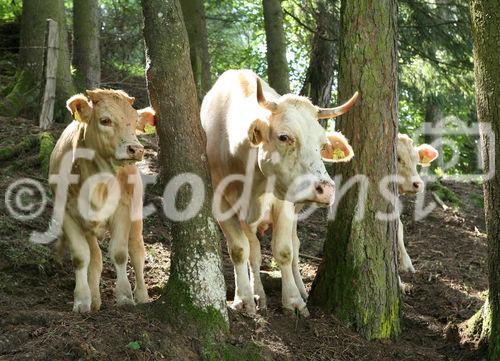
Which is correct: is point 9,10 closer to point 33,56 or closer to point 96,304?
point 33,56

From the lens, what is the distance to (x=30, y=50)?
13188 millimetres

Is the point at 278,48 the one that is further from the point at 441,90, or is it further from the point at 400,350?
the point at 400,350

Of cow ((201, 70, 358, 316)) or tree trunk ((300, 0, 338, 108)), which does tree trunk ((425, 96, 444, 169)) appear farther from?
cow ((201, 70, 358, 316))

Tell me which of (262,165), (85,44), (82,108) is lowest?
(262,165)

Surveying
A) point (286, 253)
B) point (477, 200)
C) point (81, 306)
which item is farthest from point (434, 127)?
point (81, 306)

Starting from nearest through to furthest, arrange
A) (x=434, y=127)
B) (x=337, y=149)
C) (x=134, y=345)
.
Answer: (x=134, y=345) → (x=337, y=149) → (x=434, y=127)

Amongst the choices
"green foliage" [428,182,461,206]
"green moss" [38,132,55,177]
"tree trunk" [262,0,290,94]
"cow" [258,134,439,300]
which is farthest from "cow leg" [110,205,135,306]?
"green foliage" [428,182,461,206]

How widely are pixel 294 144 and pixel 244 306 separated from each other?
1.67 meters

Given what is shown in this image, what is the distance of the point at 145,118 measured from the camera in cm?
686

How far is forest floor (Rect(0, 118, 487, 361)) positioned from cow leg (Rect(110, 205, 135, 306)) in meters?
0.22

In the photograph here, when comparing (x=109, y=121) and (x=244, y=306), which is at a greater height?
(x=109, y=121)

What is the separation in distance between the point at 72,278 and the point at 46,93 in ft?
15.4

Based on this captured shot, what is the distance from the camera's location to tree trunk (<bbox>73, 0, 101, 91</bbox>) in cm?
1388

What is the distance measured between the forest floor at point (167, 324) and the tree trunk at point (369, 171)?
28cm
